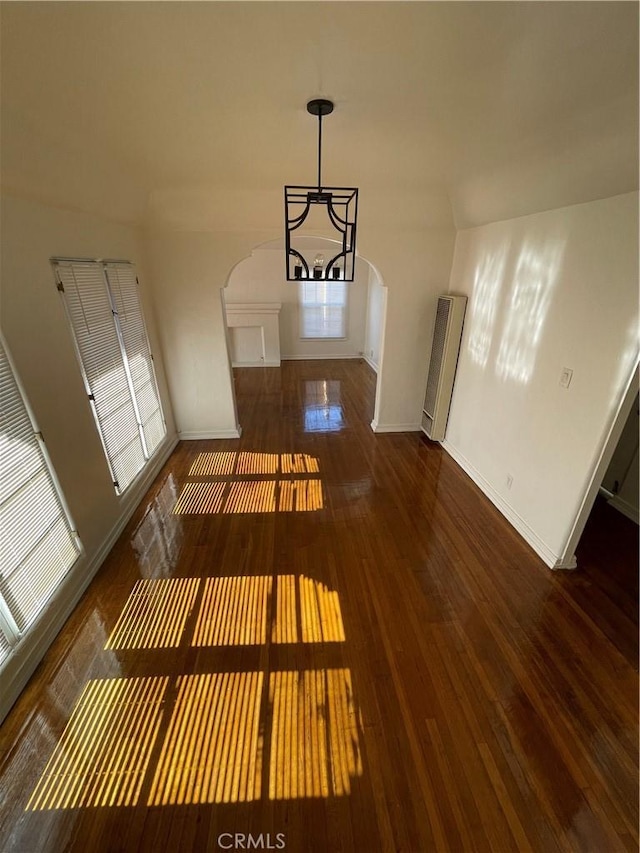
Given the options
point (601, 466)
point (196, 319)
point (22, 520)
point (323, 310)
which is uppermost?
point (196, 319)

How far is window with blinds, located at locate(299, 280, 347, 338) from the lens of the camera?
25.2ft

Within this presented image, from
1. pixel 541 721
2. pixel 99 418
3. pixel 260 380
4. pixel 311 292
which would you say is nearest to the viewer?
pixel 541 721

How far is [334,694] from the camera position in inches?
71.2

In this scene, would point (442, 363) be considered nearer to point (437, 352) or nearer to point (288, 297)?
point (437, 352)

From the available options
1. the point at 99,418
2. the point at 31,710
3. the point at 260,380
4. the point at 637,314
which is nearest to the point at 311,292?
the point at 260,380

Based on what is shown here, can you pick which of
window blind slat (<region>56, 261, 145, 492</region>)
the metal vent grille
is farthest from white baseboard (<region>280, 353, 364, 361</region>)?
window blind slat (<region>56, 261, 145, 492</region>)

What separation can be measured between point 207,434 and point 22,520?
2.66 meters

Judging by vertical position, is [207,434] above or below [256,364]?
below

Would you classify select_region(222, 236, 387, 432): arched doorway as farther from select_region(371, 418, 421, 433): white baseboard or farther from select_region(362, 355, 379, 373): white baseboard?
select_region(371, 418, 421, 433): white baseboard

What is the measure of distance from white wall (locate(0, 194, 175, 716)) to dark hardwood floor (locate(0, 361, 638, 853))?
16 centimetres

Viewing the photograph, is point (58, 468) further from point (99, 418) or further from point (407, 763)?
point (407, 763)

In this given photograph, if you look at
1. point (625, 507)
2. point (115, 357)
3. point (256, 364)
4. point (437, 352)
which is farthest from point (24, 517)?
point (256, 364)

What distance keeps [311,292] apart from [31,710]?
7541mm

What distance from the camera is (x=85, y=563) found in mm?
2443
